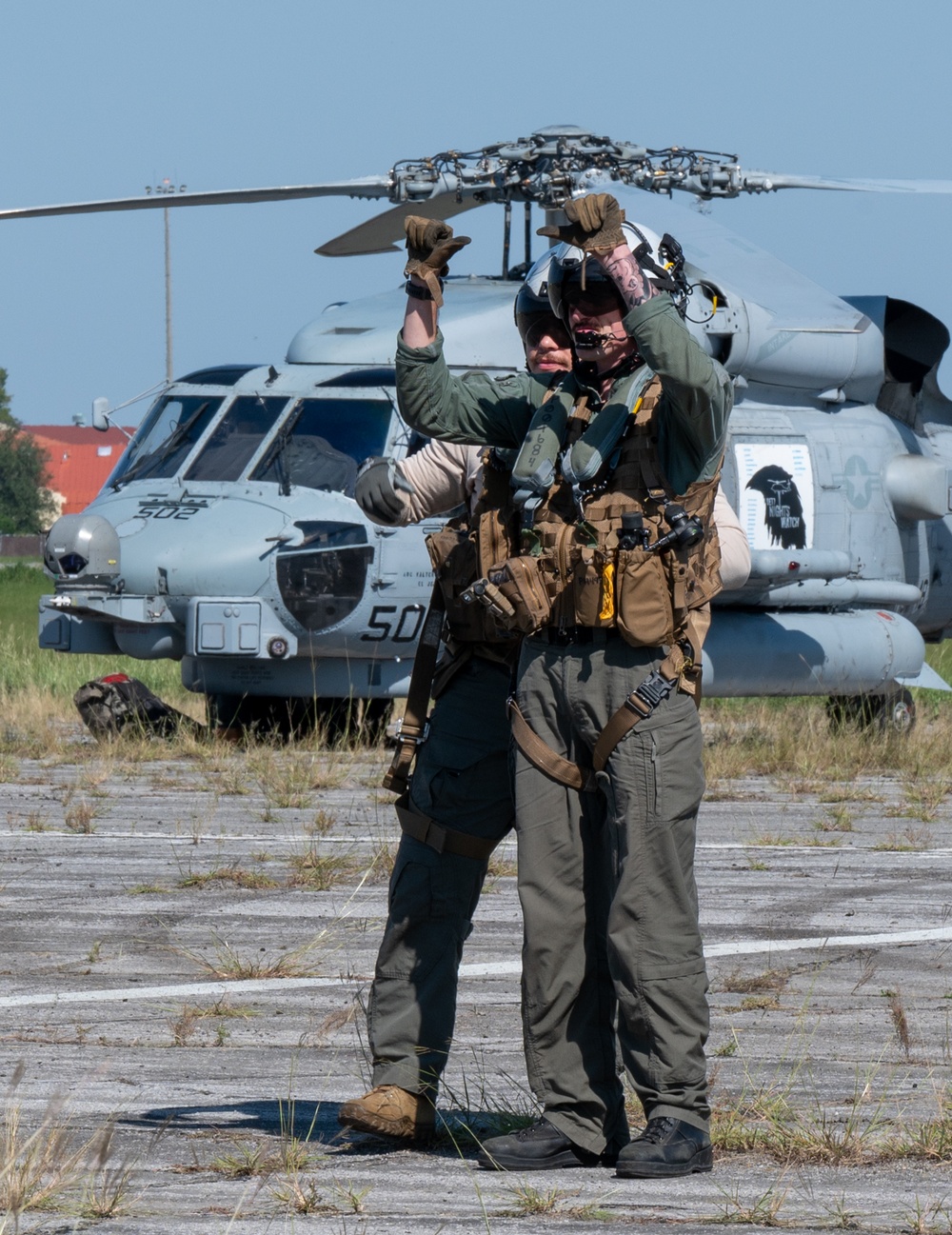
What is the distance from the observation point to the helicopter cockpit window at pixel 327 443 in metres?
12.8

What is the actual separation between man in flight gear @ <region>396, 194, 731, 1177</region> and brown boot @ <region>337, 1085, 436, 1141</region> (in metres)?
0.24

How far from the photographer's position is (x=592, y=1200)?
3842 millimetres

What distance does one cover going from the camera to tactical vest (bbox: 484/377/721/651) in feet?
13.6

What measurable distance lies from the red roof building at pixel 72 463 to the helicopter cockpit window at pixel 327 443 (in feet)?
299

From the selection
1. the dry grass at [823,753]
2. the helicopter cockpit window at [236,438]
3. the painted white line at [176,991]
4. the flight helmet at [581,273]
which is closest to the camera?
the flight helmet at [581,273]

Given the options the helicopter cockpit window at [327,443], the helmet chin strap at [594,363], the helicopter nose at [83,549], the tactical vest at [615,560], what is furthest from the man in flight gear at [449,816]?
the helicopter cockpit window at [327,443]

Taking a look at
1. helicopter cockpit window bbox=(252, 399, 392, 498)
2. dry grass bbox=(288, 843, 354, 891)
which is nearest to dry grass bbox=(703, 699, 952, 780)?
helicopter cockpit window bbox=(252, 399, 392, 498)

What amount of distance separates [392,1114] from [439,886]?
21.3 inches

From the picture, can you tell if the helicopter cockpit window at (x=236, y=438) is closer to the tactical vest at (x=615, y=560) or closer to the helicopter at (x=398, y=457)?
the helicopter at (x=398, y=457)

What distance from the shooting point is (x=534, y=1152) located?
13.4 ft

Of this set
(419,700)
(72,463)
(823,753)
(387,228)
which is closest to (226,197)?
(387,228)

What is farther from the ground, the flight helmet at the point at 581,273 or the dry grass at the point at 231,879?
the flight helmet at the point at 581,273

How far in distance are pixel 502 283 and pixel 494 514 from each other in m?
9.39

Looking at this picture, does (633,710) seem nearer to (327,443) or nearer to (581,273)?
(581,273)
